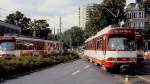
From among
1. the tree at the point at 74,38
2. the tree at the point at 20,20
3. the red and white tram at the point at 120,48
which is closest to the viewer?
the red and white tram at the point at 120,48

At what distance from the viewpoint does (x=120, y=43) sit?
100 ft

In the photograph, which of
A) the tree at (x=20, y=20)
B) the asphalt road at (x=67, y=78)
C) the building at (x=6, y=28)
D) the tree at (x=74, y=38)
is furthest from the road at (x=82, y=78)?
the tree at (x=74, y=38)

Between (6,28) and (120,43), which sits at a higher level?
(6,28)

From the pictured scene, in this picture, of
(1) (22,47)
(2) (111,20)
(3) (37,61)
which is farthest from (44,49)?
(2) (111,20)

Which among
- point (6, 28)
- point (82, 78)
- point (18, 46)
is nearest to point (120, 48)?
point (82, 78)

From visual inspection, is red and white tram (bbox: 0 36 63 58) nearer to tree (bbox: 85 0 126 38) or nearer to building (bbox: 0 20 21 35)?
tree (bbox: 85 0 126 38)

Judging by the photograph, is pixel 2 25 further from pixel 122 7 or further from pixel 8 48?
pixel 8 48

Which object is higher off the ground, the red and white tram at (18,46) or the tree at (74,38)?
the tree at (74,38)

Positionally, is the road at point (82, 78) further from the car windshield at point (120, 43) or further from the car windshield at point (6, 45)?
the car windshield at point (6, 45)

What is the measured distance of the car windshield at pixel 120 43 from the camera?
30562mm

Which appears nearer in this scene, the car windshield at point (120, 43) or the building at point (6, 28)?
the car windshield at point (120, 43)

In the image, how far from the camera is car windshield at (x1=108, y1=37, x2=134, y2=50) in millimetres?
30562

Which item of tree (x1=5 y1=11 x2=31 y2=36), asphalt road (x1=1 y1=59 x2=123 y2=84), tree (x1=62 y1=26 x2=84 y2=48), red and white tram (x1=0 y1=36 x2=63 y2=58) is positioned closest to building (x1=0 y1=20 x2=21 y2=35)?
tree (x1=5 y1=11 x2=31 y2=36)

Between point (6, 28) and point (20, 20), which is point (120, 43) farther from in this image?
point (20, 20)
